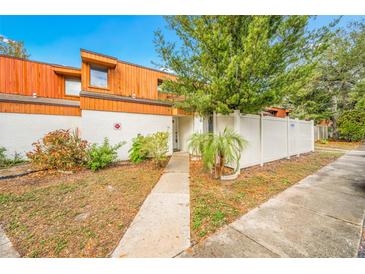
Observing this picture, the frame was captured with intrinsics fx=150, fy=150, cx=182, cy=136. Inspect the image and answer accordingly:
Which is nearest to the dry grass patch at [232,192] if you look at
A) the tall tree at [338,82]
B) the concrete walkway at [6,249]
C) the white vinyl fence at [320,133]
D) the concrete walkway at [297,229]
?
the concrete walkway at [297,229]

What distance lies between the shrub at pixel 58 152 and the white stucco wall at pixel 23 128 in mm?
2710

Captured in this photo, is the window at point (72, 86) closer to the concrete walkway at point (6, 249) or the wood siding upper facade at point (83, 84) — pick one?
the wood siding upper facade at point (83, 84)

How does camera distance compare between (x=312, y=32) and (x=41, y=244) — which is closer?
(x=41, y=244)

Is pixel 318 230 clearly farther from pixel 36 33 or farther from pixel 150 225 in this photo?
pixel 36 33

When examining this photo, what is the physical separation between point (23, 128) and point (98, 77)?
431cm

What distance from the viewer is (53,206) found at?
126 inches

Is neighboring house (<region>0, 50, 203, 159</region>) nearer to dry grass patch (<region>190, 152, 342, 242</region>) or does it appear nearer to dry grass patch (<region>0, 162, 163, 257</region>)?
dry grass patch (<region>0, 162, 163, 257</region>)

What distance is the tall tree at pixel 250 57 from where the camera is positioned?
404cm

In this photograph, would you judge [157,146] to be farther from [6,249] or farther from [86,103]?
[6,249]

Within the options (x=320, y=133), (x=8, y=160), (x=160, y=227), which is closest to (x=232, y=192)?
(x=160, y=227)
